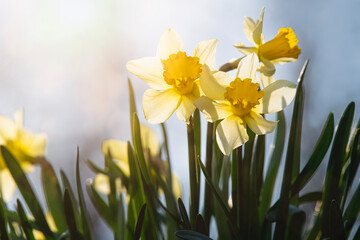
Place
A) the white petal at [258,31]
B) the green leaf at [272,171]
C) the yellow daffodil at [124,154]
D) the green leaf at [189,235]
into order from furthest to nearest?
the yellow daffodil at [124,154], the green leaf at [272,171], the white petal at [258,31], the green leaf at [189,235]

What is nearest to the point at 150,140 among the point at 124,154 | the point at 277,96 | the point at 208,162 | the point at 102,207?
the point at 124,154

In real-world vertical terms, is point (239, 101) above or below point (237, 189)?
above

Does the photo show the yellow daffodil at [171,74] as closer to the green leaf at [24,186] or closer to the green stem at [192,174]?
the green stem at [192,174]

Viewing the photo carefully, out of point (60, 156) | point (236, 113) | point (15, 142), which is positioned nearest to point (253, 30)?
point (236, 113)

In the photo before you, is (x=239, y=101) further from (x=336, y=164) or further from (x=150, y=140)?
(x=150, y=140)

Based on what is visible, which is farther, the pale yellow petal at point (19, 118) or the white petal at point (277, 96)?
the pale yellow petal at point (19, 118)

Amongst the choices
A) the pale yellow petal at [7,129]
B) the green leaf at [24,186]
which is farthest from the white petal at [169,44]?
the pale yellow petal at [7,129]

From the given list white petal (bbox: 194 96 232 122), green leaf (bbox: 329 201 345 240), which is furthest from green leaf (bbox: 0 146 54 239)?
green leaf (bbox: 329 201 345 240)
